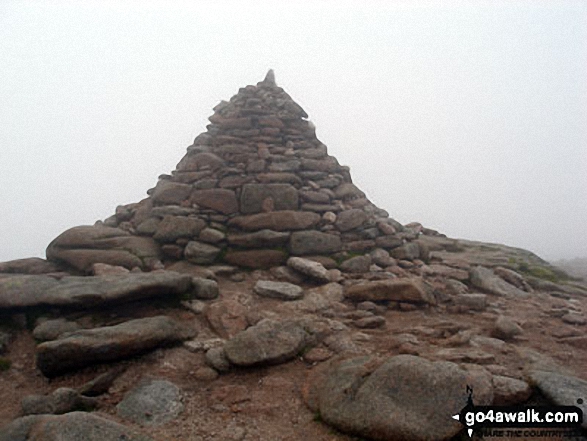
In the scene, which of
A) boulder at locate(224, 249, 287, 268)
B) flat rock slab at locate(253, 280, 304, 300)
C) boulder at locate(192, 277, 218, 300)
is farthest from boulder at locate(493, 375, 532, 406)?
boulder at locate(224, 249, 287, 268)

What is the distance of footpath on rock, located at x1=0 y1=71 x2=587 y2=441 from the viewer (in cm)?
488

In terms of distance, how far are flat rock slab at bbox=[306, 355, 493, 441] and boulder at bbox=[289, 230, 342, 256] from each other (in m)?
4.60

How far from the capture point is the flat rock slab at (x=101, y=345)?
5.76 meters

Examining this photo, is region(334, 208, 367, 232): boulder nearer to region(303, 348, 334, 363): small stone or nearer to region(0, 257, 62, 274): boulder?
region(303, 348, 334, 363): small stone

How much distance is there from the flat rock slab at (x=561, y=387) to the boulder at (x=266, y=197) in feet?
22.4

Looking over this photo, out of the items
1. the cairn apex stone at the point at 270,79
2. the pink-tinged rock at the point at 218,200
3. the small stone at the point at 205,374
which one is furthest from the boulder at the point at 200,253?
the cairn apex stone at the point at 270,79

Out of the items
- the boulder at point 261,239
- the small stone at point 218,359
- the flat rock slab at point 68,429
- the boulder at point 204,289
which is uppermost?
the boulder at point 261,239

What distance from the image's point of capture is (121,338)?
239 inches

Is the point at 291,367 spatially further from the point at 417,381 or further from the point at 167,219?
the point at 167,219

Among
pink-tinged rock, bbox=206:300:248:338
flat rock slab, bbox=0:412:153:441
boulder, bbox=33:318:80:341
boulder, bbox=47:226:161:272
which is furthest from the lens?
boulder, bbox=47:226:161:272

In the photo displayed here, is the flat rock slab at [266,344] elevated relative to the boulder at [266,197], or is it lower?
lower

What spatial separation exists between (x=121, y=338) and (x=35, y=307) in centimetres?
252

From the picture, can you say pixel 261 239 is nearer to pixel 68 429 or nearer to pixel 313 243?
pixel 313 243

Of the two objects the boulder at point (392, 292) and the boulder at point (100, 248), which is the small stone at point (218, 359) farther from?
the boulder at point (100, 248)
